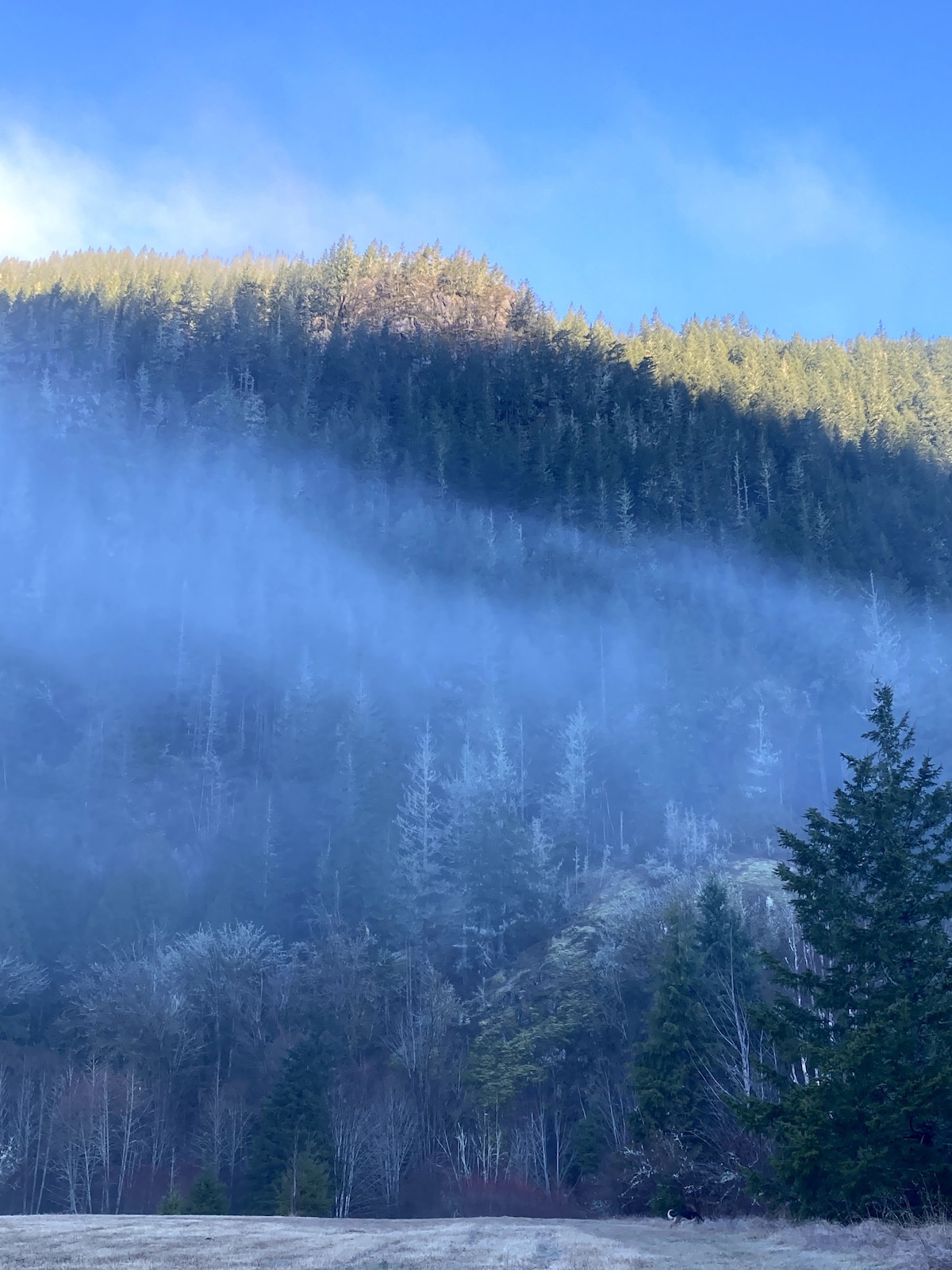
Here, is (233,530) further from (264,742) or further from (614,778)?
(614,778)

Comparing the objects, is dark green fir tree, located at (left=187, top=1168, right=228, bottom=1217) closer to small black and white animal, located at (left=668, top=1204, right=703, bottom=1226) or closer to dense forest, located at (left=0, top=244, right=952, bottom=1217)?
dense forest, located at (left=0, top=244, right=952, bottom=1217)

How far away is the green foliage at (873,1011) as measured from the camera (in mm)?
16219

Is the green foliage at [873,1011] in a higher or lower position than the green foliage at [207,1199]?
higher

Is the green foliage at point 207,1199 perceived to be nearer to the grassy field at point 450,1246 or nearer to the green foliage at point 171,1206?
the green foliage at point 171,1206

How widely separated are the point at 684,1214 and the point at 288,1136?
1807 centimetres

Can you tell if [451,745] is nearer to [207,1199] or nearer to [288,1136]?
[288,1136]

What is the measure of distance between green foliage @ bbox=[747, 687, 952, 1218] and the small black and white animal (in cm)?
918

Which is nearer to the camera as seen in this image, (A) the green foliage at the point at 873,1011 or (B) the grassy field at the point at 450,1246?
(B) the grassy field at the point at 450,1246

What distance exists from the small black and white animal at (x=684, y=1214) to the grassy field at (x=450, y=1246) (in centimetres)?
375

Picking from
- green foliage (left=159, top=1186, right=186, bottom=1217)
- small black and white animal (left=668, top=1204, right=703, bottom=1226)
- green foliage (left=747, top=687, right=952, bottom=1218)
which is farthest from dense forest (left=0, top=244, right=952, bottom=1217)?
green foliage (left=159, top=1186, right=186, bottom=1217)

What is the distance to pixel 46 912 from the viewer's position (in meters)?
69.7

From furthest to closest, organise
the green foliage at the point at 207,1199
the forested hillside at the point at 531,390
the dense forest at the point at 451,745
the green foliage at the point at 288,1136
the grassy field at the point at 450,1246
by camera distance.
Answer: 1. the forested hillside at the point at 531,390
2. the green foliage at the point at 288,1136
3. the dense forest at the point at 451,745
4. the green foliage at the point at 207,1199
5. the grassy field at the point at 450,1246

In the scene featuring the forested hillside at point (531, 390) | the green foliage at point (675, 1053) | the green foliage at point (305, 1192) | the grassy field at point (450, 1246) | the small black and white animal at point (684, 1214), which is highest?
the forested hillside at point (531, 390)

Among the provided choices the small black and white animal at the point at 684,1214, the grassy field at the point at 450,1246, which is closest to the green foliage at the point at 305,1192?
the grassy field at the point at 450,1246
